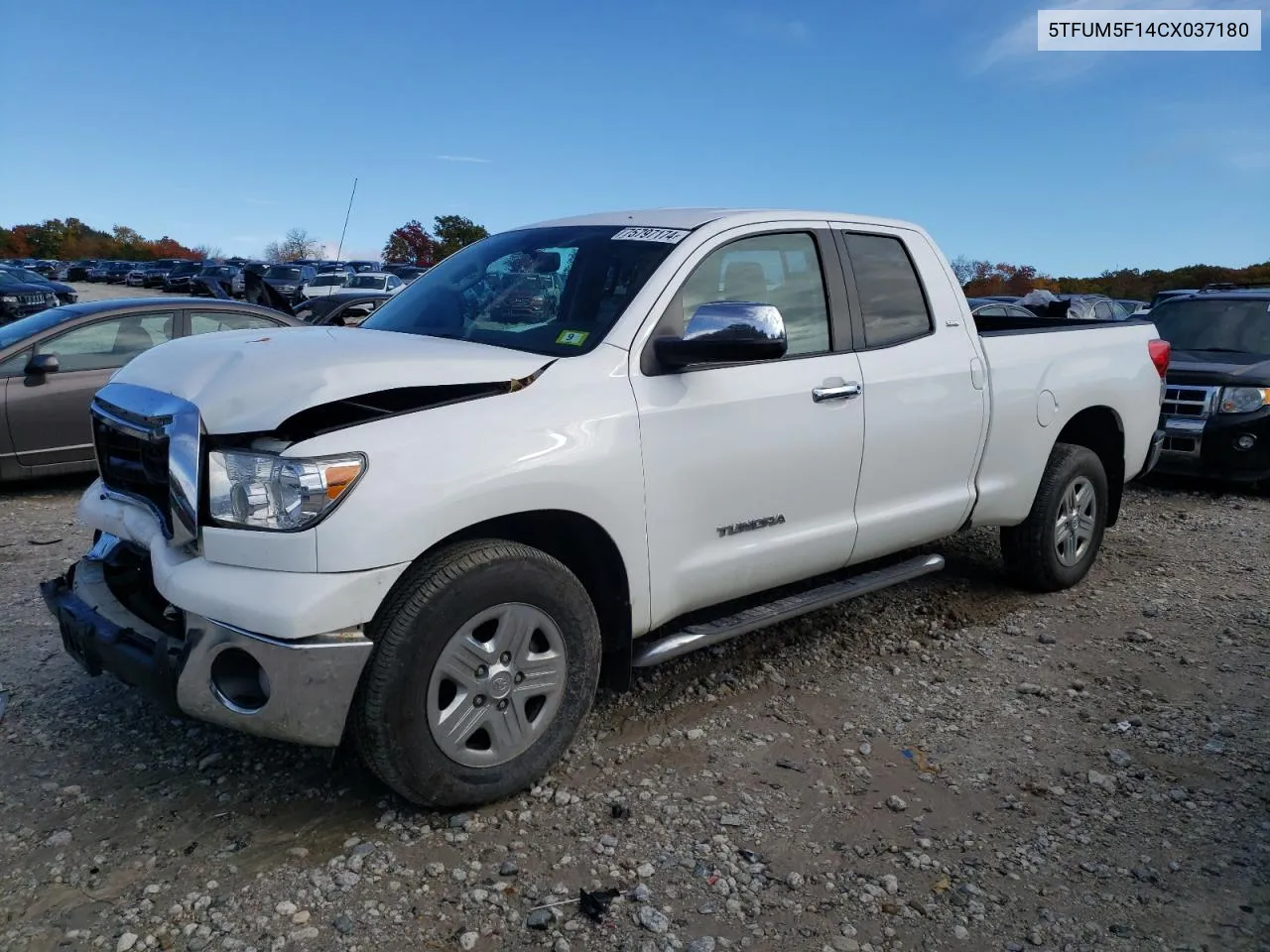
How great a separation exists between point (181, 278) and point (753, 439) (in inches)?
1864

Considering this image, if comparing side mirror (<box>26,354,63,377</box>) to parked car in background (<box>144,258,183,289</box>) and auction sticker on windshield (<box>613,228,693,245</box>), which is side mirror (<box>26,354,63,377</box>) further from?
Answer: parked car in background (<box>144,258,183,289</box>)

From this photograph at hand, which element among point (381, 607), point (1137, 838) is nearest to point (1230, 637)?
point (1137, 838)

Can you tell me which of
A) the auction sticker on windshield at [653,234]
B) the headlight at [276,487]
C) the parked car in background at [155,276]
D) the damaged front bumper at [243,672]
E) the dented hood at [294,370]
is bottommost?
the damaged front bumper at [243,672]

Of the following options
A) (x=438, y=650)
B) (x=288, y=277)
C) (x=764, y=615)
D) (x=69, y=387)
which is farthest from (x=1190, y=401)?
(x=288, y=277)

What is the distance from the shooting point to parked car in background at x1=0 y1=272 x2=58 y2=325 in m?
20.8

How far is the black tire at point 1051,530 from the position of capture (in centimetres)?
526

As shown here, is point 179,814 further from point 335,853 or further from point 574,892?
point 574,892

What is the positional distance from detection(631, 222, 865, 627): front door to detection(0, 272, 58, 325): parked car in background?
802 inches

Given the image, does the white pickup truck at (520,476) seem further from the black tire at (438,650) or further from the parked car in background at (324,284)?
the parked car in background at (324,284)

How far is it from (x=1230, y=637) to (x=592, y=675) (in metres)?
3.49

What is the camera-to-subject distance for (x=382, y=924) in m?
2.70

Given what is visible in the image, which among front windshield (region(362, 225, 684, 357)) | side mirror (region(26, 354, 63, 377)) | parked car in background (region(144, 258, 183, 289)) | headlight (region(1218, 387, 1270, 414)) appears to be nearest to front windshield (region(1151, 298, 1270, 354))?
headlight (region(1218, 387, 1270, 414))

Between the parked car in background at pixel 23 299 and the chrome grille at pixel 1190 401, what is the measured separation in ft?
65.7

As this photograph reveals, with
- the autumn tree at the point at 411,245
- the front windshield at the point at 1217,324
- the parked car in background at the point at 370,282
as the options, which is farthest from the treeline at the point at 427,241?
the front windshield at the point at 1217,324
